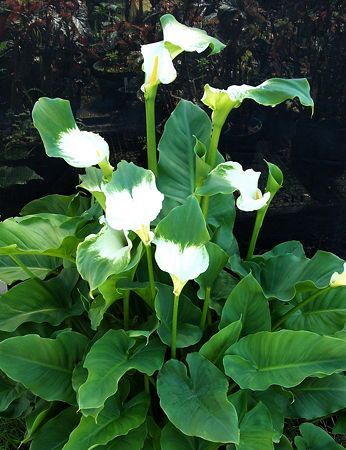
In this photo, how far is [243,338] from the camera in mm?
1181

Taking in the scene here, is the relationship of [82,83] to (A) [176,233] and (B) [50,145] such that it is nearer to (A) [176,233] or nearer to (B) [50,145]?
(B) [50,145]

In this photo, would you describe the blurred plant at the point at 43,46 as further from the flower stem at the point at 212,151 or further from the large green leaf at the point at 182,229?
the large green leaf at the point at 182,229

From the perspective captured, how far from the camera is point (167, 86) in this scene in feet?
5.65

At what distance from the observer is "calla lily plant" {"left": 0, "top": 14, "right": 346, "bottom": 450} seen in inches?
41.4

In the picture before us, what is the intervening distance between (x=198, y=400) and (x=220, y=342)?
0.13m

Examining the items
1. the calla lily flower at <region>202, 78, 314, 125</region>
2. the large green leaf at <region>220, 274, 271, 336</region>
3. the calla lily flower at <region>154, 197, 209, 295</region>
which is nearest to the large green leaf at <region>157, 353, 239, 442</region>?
the large green leaf at <region>220, 274, 271, 336</region>

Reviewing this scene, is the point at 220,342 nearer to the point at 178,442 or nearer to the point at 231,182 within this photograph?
the point at 178,442

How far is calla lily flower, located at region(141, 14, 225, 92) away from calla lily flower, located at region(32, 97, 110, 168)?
0.16m

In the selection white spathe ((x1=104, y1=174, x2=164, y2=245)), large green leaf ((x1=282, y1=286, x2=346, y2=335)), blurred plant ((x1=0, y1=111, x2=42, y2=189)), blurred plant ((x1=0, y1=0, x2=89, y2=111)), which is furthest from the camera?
blurred plant ((x1=0, y1=111, x2=42, y2=189))

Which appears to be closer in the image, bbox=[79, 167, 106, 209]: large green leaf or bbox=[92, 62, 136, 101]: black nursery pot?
bbox=[79, 167, 106, 209]: large green leaf

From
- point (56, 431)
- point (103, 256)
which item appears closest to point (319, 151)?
point (103, 256)

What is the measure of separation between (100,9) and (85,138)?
604 millimetres

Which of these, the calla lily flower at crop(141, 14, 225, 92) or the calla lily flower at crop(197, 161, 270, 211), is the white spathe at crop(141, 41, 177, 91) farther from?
the calla lily flower at crop(197, 161, 270, 211)

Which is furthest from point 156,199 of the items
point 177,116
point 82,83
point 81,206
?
point 82,83
